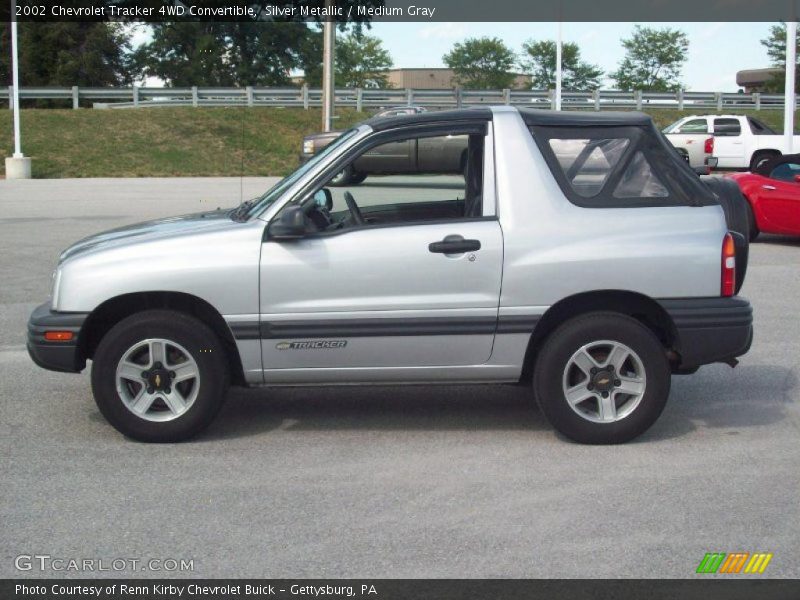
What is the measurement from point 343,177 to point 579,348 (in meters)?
1.62

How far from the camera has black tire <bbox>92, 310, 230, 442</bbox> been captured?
19.4ft

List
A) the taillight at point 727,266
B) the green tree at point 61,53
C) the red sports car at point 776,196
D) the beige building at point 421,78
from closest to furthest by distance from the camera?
the taillight at point 727,266 < the red sports car at point 776,196 < the green tree at point 61,53 < the beige building at point 421,78

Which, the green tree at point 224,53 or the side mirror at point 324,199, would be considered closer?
the side mirror at point 324,199

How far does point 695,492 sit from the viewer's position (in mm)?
5312

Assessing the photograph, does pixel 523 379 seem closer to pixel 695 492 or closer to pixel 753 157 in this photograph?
pixel 695 492

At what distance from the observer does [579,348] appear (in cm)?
598

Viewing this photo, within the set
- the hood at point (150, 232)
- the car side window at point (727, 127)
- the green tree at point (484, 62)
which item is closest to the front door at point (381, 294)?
the hood at point (150, 232)

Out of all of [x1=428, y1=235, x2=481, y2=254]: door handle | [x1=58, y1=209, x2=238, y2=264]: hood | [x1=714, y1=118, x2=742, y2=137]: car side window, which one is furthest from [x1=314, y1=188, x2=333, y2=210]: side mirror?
[x1=714, y1=118, x2=742, y2=137]: car side window

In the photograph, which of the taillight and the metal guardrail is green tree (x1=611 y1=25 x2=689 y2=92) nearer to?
the metal guardrail

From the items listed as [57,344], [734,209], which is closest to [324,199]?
[57,344]

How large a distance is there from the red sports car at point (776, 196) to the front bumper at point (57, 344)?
37.0ft

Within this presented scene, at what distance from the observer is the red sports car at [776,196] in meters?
14.9

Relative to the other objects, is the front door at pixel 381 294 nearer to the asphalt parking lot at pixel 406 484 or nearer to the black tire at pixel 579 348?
the black tire at pixel 579 348

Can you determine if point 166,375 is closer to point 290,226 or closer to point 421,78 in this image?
point 290,226
